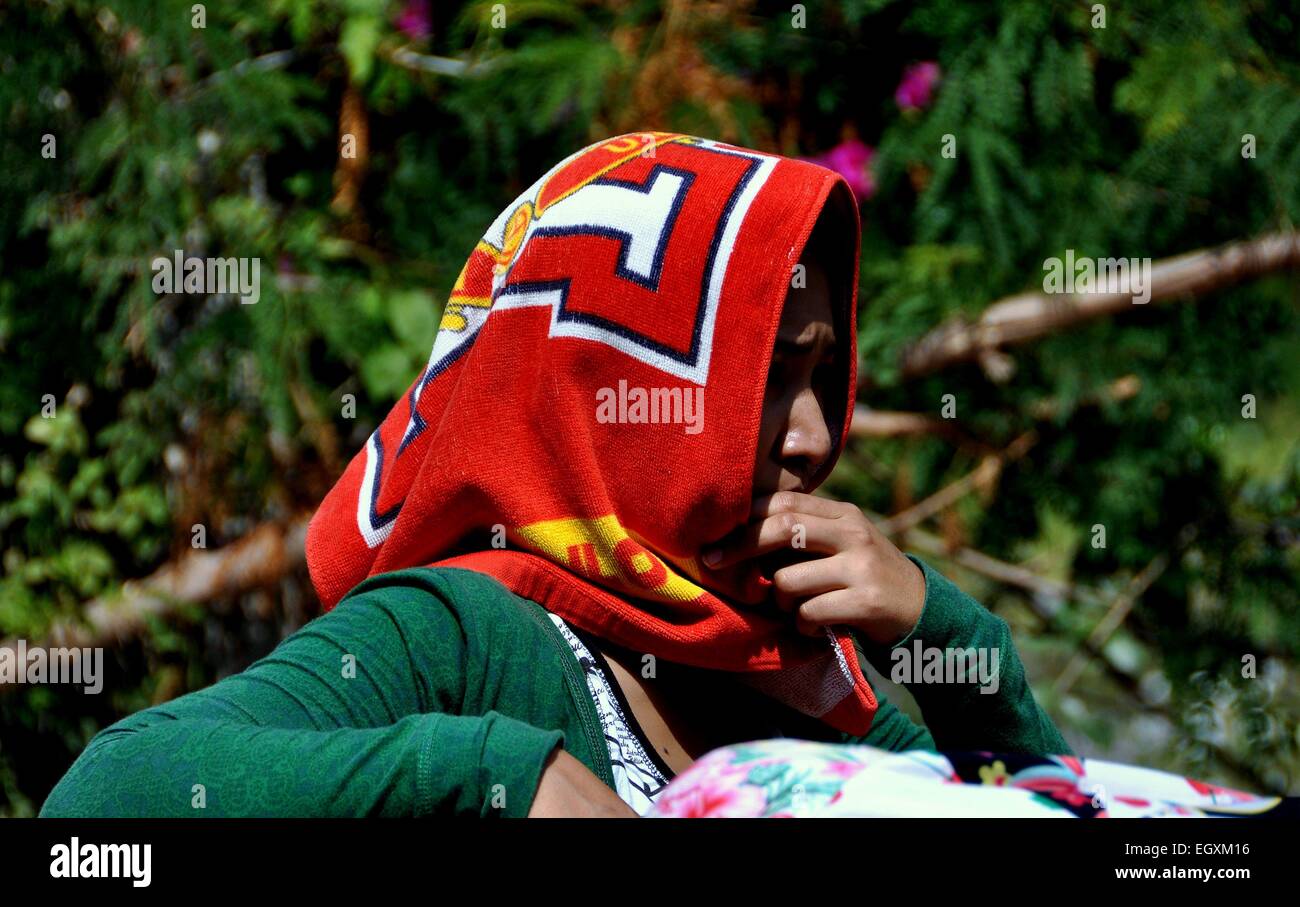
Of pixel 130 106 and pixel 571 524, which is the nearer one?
pixel 571 524

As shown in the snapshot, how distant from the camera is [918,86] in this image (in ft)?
13.0

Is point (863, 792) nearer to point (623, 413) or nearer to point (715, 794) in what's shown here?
point (715, 794)

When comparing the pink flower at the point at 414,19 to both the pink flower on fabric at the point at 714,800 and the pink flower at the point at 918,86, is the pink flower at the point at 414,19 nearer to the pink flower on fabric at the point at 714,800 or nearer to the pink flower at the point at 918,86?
the pink flower at the point at 918,86

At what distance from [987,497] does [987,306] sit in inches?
25.9

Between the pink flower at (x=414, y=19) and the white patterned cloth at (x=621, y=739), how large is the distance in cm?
267

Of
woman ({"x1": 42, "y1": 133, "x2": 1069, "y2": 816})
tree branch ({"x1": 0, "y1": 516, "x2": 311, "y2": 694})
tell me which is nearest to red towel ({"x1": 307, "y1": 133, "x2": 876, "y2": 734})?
woman ({"x1": 42, "y1": 133, "x2": 1069, "y2": 816})

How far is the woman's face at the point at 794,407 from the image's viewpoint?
5.46ft

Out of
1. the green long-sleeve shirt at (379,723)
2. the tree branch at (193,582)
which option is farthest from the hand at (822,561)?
the tree branch at (193,582)

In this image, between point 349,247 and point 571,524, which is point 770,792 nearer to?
point 571,524

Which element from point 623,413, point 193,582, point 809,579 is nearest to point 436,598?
point 623,413

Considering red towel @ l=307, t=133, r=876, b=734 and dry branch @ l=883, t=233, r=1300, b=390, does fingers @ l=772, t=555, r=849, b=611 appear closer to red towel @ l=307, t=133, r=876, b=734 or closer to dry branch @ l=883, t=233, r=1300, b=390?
red towel @ l=307, t=133, r=876, b=734

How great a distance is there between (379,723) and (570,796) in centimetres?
26

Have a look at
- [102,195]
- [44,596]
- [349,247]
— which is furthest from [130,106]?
[44,596]
